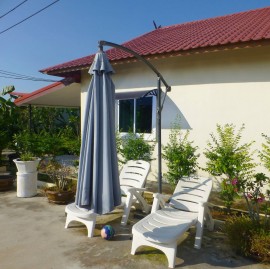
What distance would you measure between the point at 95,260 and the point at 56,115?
1895 centimetres

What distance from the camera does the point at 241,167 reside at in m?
5.72

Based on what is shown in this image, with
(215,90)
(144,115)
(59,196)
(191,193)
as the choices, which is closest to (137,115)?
(144,115)

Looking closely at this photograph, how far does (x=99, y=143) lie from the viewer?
4.11 metres

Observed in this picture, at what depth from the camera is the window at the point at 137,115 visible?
29.5 feet

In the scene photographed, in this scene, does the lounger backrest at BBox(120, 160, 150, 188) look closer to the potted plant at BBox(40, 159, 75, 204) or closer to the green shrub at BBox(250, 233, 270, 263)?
the potted plant at BBox(40, 159, 75, 204)

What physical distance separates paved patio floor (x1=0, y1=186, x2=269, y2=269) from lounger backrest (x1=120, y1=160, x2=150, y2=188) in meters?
0.89

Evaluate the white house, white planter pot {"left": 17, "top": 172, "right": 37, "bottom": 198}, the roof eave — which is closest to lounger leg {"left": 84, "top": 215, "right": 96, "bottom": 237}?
white planter pot {"left": 17, "top": 172, "right": 37, "bottom": 198}

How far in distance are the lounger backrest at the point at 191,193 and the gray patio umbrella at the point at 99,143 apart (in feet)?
5.85

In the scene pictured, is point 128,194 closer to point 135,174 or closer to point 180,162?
point 135,174

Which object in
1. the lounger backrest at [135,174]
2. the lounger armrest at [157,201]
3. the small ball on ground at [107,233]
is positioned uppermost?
the lounger backrest at [135,174]

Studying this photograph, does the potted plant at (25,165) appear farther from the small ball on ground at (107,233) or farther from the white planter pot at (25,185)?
the small ball on ground at (107,233)

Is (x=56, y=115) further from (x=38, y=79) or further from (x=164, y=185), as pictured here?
(x=164, y=185)

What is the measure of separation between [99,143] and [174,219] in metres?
1.99

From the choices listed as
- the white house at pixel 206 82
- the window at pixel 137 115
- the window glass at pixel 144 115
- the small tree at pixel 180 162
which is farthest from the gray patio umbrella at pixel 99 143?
the window glass at pixel 144 115
